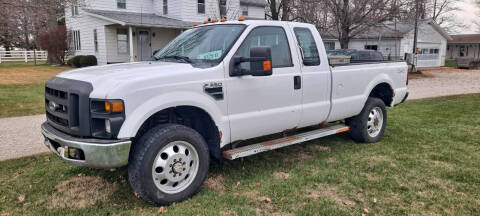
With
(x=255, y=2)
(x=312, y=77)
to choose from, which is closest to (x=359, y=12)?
(x=255, y=2)

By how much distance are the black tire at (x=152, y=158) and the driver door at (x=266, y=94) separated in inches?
24.9

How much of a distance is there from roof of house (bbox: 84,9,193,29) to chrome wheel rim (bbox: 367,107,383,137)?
1661cm

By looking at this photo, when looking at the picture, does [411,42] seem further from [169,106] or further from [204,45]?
[169,106]

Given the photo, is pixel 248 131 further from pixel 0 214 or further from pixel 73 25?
pixel 73 25

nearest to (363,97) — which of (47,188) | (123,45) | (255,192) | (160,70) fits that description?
(255,192)

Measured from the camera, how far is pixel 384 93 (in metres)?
6.81

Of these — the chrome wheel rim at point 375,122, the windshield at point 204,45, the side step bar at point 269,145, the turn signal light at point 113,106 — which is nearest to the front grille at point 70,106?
the turn signal light at point 113,106

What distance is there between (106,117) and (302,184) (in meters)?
2.48

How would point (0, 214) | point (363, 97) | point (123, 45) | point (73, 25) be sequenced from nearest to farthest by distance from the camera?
point (0, 214), point (363, 97), point (123, 45), point (73, 25)

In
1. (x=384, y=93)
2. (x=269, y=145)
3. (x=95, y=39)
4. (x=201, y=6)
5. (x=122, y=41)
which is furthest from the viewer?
(x=201, y=6)

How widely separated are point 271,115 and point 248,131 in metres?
0.39

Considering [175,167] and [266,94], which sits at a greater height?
[266,94]

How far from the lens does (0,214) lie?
385 centimetres

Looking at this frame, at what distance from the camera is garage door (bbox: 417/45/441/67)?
3522 cm
